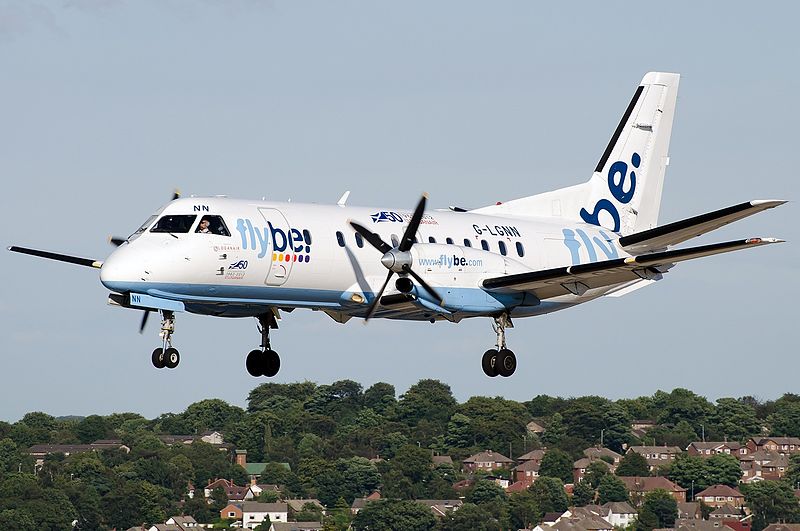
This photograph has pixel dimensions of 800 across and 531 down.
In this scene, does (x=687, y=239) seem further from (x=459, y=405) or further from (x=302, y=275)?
(x=459, y=405)

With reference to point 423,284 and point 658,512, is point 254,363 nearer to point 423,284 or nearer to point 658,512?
point 423,284

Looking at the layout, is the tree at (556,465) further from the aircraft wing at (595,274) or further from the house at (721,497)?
the aircraft wing at (595,274)

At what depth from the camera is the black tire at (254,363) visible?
3916 centimetres

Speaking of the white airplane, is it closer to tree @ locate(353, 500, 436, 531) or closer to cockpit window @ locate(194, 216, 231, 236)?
cockpit window @ locate(194, 216, 231, 236)

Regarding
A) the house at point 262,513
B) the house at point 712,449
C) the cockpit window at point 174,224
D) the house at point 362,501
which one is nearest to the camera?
the cockpit window at point 174,224

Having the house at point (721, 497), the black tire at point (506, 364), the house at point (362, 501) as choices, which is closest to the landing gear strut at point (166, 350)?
the black tire at point (506, 364)

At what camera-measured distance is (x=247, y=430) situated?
17538cm

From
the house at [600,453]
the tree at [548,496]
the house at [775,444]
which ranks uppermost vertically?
the house at [775,444]

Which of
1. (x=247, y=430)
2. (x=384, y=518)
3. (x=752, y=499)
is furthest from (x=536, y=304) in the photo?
(x=247, y=430)

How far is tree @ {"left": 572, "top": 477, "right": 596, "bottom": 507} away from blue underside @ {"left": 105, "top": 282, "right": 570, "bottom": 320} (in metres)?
119

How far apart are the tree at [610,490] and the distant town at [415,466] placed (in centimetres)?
19

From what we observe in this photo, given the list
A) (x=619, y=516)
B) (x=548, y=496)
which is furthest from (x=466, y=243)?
(x=548, y=496)

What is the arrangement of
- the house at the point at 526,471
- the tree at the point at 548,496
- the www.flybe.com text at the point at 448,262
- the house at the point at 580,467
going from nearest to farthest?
the www.flybe.com text at the point at 448,262 → the tree at the point at 548,496 → the house at the point at 580,467 → the house at the point at 526,471

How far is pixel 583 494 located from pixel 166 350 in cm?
12521
